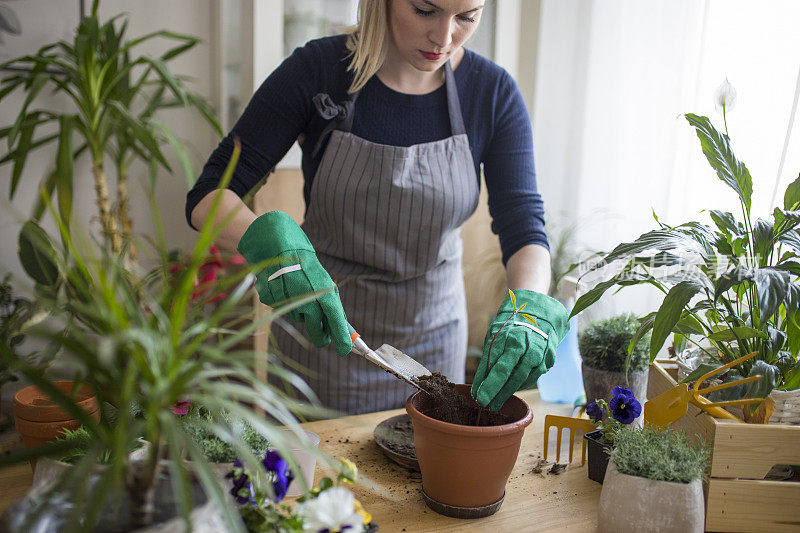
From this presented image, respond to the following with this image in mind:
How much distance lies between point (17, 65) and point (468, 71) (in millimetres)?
1852

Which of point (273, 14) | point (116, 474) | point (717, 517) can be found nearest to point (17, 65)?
point (273, 14)

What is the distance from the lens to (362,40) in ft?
4.27

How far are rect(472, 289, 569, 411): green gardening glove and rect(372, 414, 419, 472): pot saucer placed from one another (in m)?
0.15

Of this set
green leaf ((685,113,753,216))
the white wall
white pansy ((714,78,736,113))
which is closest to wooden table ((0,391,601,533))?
green leaf ((685,113,753,216))

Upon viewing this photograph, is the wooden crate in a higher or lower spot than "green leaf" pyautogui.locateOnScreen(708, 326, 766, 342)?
lower

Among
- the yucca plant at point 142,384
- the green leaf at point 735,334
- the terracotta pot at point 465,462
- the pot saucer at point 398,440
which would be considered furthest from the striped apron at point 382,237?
the yucca plant at point 142,384

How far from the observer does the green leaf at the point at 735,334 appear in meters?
0.91

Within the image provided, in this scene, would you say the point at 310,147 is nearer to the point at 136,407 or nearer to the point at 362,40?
the point at 362,40

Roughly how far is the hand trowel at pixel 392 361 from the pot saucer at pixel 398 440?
12 cm

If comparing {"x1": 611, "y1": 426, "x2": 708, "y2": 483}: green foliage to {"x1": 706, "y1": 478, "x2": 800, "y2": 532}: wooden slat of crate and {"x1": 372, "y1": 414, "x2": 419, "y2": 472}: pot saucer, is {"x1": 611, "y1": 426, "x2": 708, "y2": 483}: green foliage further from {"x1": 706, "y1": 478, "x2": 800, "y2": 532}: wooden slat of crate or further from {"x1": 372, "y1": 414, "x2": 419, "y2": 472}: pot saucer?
{"x1": 372, "y1": 414, "x2": 419, "y2": 472}: pot saucer

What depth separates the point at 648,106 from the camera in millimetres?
2027

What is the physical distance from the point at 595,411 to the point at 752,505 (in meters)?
0.25

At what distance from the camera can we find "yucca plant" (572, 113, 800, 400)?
0.87 meters

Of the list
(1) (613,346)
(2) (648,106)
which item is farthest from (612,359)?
(2) (648,106)
